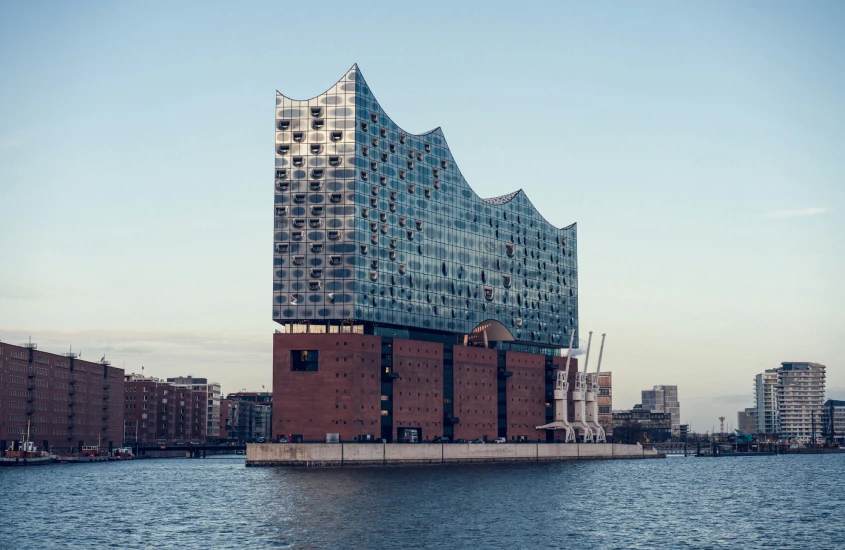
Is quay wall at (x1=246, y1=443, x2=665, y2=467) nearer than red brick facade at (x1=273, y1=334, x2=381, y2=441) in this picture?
Yes

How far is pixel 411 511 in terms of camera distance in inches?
3809

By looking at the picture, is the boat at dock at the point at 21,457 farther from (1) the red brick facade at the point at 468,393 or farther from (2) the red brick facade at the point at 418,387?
(1) the red brick facade at the point at 468,393

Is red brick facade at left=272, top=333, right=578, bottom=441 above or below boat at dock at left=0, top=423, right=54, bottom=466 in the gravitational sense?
above

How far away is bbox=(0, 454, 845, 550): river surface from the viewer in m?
78.9

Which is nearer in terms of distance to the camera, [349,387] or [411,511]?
[411,511]

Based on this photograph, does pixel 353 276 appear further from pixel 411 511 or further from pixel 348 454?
pixel 411 511

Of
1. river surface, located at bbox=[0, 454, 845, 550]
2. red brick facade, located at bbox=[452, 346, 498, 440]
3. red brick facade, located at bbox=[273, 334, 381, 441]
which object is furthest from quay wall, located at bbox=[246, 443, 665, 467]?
red brick facade, located at bbox=[452, 346, 498, 440]

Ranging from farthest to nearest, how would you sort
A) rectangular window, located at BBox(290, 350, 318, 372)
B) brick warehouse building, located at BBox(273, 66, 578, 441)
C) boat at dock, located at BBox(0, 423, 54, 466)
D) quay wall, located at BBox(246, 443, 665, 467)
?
boat at dock, located at BBox(0, 423, 54, 466)
rectangular window, located at BBox(290, 350, 318, 372)
brick warehouse building, located at BBox(273, 66, 578, 441)
quay wall, located at BBox(246, 443, 665, 467)

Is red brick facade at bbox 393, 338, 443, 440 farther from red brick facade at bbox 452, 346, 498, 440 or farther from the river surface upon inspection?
the river surface

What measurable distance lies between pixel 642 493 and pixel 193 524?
61146mm

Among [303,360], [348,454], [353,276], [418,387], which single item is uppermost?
[353,276]

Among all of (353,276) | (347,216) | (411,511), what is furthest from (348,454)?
(411,511)

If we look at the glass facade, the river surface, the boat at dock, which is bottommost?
the river surface

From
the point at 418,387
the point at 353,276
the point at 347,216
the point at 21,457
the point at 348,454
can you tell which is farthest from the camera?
the point at 21,457
